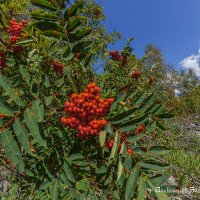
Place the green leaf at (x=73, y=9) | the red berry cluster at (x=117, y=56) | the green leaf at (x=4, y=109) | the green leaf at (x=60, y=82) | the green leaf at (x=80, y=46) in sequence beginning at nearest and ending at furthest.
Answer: the green leaf at (x=4, y=109) < the green leaf at (x=73, y=9) < the green leaf at (x=80, y=46) < the green leaf at (x=60, y=82) < the red berry cluster at (x=117, y=56)

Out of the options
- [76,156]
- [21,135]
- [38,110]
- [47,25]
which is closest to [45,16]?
[47,25]

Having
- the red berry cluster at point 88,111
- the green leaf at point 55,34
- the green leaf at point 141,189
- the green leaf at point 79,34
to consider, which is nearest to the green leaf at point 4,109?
the red berry cluster at point 88,111

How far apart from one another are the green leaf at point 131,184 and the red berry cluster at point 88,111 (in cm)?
35

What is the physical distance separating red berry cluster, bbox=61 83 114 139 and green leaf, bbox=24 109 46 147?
0.29m

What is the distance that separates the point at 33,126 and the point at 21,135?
0.09m

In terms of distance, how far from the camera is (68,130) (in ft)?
8.00

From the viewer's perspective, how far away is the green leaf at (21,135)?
5.68ft

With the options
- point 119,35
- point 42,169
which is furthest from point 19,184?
point 119,35

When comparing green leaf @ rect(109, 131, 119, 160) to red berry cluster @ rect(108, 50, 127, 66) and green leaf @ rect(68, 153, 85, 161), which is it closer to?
green leaf @ rect(68, 153, 85, 161)

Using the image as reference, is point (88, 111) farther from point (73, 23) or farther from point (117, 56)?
point (117, 56)

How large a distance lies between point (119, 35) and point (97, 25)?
804mm

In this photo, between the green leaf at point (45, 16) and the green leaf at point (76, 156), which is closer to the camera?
the green leaf at point (45, 16)

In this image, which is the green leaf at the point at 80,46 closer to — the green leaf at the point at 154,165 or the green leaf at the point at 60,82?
the green leaf at the point at 60,82

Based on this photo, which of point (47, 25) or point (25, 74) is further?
point (25, 74)
